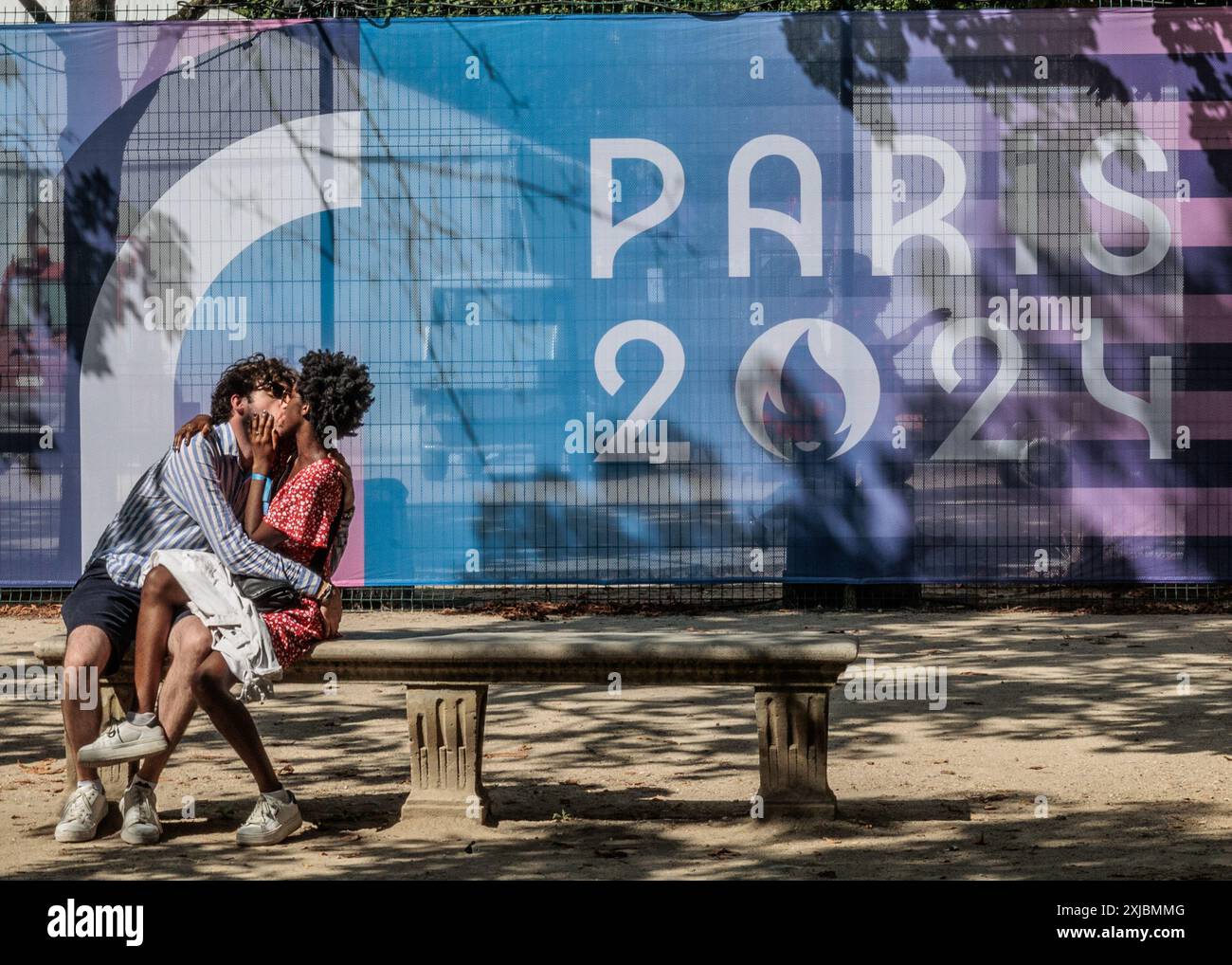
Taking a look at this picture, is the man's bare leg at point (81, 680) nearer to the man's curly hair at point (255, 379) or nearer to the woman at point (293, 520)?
the woman at point (293, 520)

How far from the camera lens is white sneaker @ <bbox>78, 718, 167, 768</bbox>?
5496 mm

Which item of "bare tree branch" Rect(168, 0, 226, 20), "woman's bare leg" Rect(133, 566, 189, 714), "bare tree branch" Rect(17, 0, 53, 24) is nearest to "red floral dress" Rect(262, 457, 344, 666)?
"woman's bare leg" Rect(133, 566, 189, 714)

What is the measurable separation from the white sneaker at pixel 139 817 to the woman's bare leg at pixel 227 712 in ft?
1.19

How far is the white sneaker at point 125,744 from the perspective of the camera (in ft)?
18.0

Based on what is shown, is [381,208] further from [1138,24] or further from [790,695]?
[790,695]

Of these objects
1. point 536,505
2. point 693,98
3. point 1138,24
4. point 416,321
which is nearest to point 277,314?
point 416,321

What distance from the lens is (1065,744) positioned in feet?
23.9

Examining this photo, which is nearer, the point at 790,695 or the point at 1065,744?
the point at 790,695

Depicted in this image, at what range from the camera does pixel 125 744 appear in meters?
5.51

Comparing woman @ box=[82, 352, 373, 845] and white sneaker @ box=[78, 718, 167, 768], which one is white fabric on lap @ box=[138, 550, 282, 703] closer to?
woman @ box=[82, 352, 373, 845]

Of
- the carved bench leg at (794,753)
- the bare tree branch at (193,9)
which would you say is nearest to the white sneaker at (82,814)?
the carved bench leg at (794,753)

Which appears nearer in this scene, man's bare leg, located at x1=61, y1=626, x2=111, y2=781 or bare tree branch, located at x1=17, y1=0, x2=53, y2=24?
man's bare leg, located at x1=61, y1=626, x2=111, y2=781

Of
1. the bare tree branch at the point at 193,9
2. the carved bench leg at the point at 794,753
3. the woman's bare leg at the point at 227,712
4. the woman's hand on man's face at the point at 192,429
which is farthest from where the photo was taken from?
the bare tree branch at the point at 193,9

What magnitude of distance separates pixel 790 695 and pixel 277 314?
6413 mm
